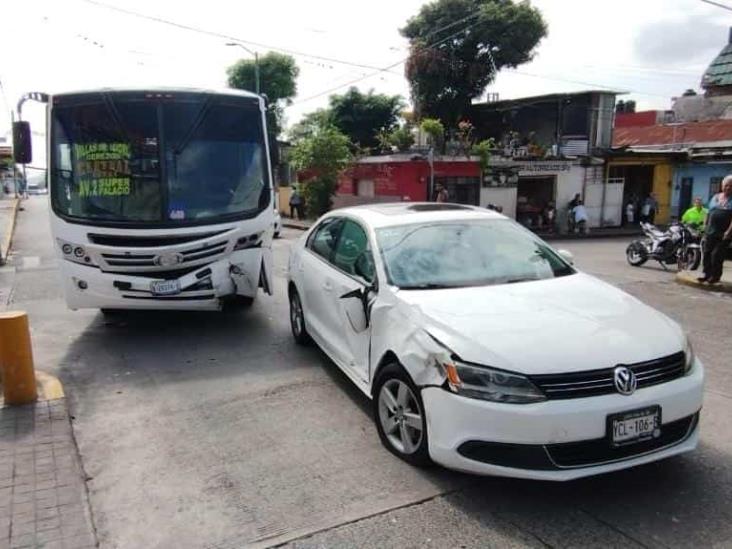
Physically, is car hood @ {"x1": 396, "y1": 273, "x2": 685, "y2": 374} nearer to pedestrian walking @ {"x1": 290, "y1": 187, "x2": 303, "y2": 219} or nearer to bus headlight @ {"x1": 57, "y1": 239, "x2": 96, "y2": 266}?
bus headlight @ {"x1": 57, "y1": 239, "x2": 96, "y2": 266}

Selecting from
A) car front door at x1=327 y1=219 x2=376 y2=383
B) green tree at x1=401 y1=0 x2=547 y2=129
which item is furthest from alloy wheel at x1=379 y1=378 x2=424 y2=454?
Answer: green tree at x1=401 y1=0 x2=547 y2=129

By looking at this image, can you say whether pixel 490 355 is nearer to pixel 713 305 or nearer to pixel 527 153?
pixel 713 305

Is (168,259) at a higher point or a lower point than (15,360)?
higher

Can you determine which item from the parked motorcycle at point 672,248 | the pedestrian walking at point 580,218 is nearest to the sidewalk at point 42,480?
the parked motorcycle at point 672,248

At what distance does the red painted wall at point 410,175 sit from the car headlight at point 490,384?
2069 centimetres

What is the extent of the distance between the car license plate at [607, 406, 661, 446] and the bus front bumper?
15.7ft

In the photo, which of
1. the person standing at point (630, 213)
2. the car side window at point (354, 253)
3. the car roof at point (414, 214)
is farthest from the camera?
the person standing at point (630, 213)

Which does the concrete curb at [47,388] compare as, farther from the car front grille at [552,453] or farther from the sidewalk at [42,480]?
the car front grille at [552,453]

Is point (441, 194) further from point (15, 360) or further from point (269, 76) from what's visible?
point (269, 76)

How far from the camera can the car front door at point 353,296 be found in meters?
4.61

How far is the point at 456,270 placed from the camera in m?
4.57

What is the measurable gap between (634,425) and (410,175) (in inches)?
840

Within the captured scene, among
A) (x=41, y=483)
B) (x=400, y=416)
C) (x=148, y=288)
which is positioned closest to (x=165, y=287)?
(x=148, y=288)

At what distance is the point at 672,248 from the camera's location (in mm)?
14180
